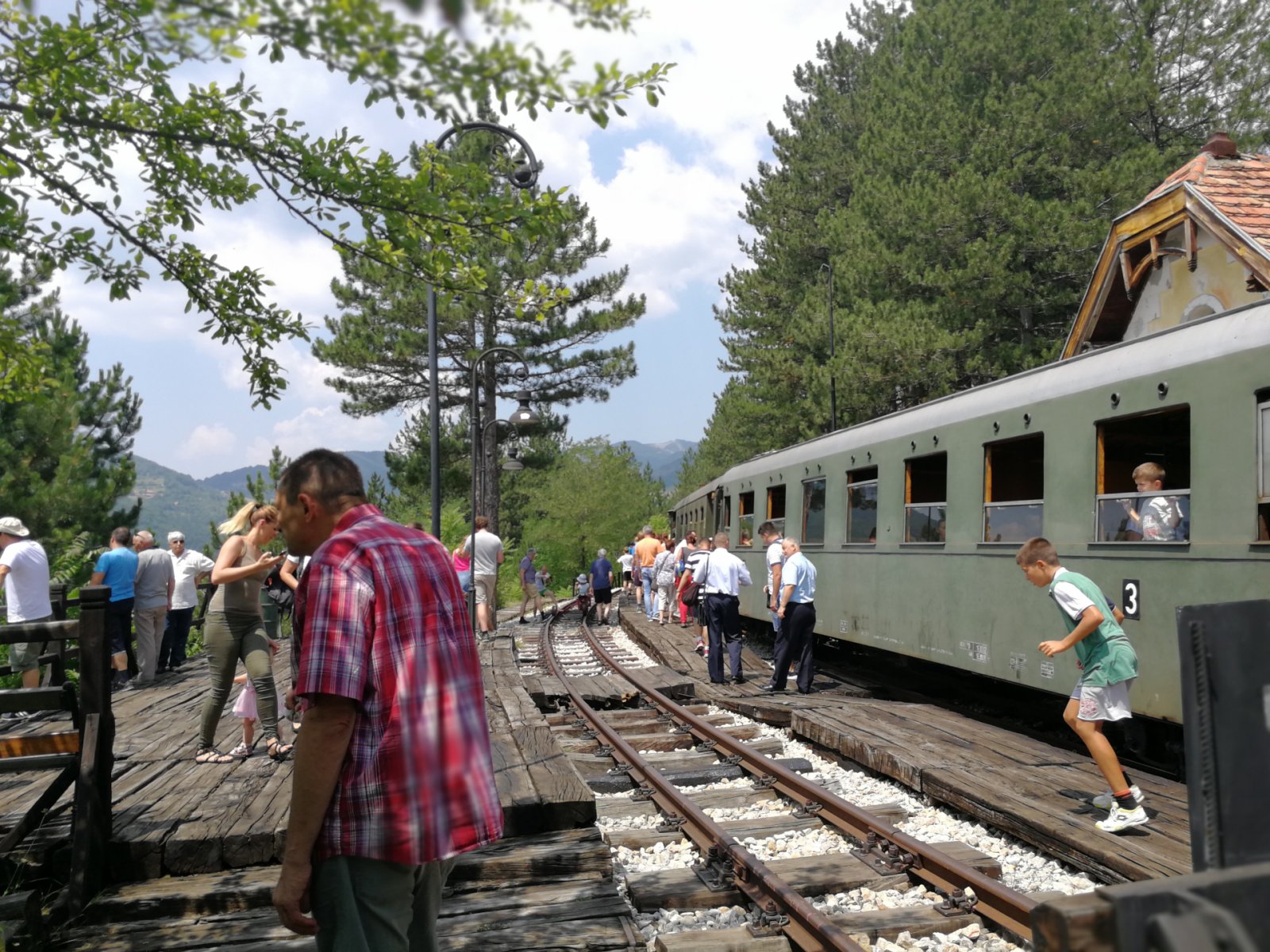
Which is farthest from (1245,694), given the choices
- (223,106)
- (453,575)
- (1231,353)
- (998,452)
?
(998,452)

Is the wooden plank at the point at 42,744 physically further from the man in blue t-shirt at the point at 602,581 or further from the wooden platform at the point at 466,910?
the man in blue t-shirt at the point at 602,581

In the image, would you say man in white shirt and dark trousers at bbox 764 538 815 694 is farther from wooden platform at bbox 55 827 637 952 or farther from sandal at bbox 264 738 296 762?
wooden platform at bbox 55 827 637 952

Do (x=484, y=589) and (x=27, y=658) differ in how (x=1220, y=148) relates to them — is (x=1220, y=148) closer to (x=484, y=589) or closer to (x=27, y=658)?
(x=484, y=589)

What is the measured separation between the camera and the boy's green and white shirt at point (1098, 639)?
242 inches

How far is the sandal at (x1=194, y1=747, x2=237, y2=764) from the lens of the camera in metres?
7.20

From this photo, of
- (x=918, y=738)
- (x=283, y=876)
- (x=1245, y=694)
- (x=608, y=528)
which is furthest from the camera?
(x=608, y=528)

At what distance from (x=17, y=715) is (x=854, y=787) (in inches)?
296

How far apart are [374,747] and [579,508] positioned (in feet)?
156

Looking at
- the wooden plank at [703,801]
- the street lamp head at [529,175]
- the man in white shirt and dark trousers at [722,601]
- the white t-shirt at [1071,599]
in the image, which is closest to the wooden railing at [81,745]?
the wooden plank at [703,801]

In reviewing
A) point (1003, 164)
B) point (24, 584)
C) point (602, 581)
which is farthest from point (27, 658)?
point (1003, 164)

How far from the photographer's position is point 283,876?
2.70 metres

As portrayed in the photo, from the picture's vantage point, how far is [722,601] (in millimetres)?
12875

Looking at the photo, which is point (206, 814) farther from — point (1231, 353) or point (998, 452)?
point (998, 452)

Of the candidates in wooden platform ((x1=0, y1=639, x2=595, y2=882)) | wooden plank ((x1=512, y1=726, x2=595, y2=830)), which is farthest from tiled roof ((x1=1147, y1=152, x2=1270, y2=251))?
wooden platform ((x1=0, y1=639, x2=595, y2=882))
